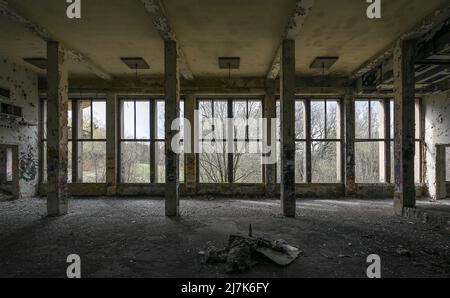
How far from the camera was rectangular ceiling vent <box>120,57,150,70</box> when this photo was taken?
8375 millimetres

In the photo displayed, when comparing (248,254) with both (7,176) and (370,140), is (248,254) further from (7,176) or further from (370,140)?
(7,176)

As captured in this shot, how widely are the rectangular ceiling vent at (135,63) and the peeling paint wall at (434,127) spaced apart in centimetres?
965

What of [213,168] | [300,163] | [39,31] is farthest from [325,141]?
[39,31]

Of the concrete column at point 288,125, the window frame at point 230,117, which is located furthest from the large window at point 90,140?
the concrete column at point 288,125

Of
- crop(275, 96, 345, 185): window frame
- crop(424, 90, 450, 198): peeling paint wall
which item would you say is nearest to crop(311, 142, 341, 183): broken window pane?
crop(275, 96, 345, 185): window frame

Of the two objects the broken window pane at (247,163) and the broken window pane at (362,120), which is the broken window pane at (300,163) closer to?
the broken window pane at (247,163)

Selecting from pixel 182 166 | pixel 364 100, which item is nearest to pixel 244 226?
pixel 182 166

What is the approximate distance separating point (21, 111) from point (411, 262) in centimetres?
1101

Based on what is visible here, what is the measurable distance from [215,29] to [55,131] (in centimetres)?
444

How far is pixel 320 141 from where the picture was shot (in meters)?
10.6

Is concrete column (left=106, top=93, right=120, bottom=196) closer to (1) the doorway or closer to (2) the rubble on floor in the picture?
(1) the doorway

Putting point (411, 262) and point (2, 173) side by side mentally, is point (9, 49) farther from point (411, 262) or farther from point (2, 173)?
point (411, 262)

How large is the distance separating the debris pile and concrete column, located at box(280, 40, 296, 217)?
2.64m

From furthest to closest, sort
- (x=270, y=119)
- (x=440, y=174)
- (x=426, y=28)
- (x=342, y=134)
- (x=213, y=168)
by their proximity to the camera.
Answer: (x=213, y=168)
(x=342, y=134)
(x=270, y=119)
(x=440, y=174)
(x=426, y=28)
